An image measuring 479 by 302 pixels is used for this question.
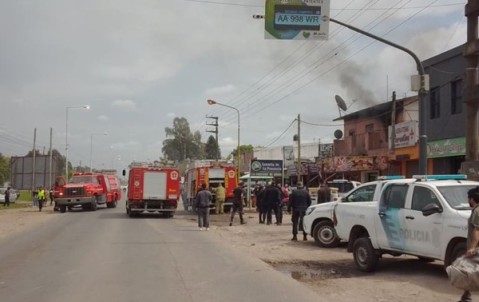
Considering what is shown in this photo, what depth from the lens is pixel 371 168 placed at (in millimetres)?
33781

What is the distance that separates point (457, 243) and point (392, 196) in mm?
1857

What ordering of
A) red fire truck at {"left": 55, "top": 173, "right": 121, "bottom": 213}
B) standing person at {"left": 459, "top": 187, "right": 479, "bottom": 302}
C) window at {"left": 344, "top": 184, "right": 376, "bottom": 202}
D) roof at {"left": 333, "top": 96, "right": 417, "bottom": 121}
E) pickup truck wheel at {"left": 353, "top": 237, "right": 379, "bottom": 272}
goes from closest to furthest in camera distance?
1. standing person at {"left": 459, "top": 187, "right": 479, "bottom": 302}
2. pickup truck wheel at {"left": 353, "top": 237, "right": 379, "bottom": 272}
3. window at {"left": 344, "top": 184, "right": 376, "bottom": 202}
4. roof at {"left": 333, "top": 96, "right": 417, "bottom": 121}
5. red fire truck at {"left": 55, "top": 173, "right": 121, "bottom": 213}

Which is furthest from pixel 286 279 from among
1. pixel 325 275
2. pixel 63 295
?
pixel 63 295

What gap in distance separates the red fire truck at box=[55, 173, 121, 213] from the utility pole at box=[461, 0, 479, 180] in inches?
1005

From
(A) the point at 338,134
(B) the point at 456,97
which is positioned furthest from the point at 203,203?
(A) the point at 338,134

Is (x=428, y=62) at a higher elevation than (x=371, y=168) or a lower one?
higher

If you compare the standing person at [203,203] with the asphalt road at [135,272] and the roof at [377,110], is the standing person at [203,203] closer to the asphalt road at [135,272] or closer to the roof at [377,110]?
the asphalt road at [135,272]

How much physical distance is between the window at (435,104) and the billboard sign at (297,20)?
12101 mm

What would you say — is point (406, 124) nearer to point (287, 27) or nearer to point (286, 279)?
point (287, 27)

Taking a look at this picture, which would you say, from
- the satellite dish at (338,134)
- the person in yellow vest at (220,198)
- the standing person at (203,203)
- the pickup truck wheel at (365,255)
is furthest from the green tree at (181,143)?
the pickup truck wheel at (365,255)

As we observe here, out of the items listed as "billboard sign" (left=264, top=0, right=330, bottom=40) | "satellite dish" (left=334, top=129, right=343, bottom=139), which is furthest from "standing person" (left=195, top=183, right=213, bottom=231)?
"satellite dish" (left=334, top=129, right=343, bottom=139)

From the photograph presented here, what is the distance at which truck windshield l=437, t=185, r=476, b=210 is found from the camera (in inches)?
366

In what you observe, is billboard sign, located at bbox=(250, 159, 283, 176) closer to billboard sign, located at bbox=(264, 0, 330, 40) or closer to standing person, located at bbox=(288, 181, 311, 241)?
standing person, located at bbox=(288, 181, 311, 241)

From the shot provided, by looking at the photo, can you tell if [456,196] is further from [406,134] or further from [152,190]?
[152,190]
